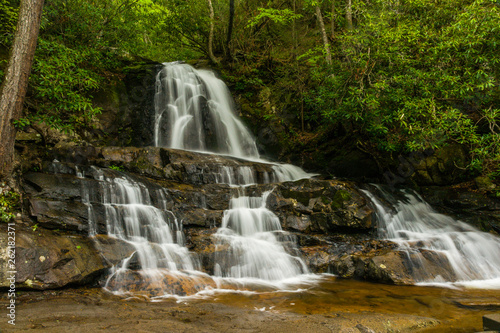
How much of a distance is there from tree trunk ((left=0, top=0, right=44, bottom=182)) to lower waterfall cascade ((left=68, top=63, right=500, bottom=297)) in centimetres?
168

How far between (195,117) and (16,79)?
8447mm

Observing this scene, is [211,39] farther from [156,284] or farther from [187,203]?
[156,284]

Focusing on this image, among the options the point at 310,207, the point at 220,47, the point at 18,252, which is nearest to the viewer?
the point at 18,252

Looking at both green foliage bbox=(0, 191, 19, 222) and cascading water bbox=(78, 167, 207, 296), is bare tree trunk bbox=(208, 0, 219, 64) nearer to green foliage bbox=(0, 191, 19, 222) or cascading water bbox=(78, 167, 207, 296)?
cascading water bbox=(78, 167, 207, 296)

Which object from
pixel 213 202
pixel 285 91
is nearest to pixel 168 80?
pixel 285 91

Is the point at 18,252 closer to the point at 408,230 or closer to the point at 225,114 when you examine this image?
the point at 408,230

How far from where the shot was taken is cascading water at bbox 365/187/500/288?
7.11 m

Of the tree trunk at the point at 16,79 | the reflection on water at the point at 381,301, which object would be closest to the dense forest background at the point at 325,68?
the tree trunk at the point at 16,79

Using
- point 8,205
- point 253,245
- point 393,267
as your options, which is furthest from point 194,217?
point 393,267

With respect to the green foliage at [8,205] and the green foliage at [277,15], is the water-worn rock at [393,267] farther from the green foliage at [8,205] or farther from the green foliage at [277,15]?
the green foliage at [277,15]

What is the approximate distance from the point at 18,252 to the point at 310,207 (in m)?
6.90

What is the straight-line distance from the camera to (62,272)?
5074 mm

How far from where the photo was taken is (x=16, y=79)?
5840mm

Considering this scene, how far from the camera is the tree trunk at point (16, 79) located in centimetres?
575
